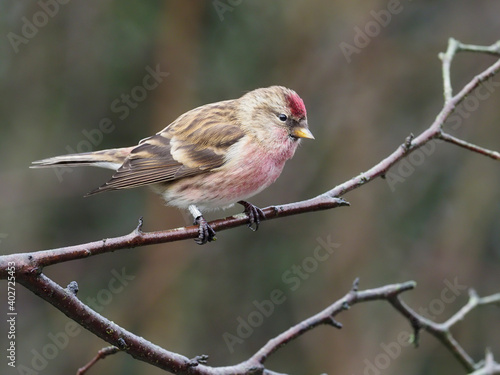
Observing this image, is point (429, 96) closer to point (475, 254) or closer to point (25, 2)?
point (475, 254)

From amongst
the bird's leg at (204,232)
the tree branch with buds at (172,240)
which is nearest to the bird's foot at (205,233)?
the bird's leg at (204,232)

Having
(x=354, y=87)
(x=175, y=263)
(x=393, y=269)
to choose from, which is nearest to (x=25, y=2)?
(x=175, y=263)

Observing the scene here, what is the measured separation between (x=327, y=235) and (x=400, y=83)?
2470 millimetres

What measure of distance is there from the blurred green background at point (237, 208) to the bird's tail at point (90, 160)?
3.18m

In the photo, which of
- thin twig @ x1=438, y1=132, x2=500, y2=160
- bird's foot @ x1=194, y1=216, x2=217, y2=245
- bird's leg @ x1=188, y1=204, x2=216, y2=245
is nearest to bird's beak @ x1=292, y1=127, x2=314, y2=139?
bird's leg @ x1=188, y1=204, x2=216, y2=245

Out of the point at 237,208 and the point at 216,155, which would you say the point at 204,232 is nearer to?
the point at 216,155

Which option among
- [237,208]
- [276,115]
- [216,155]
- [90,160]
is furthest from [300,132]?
[237,208]

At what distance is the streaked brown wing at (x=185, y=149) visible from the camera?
5.10 meters

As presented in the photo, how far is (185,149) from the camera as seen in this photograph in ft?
17.3

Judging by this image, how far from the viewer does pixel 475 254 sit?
839 cm

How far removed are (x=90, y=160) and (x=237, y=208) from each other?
3.78 metres

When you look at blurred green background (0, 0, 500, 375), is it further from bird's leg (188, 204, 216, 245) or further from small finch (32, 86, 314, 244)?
bird's leg (188, 204, 216, 245)

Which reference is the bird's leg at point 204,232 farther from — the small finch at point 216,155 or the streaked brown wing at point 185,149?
the streaked brown wing at point 185,149

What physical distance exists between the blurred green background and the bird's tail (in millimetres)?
3184
